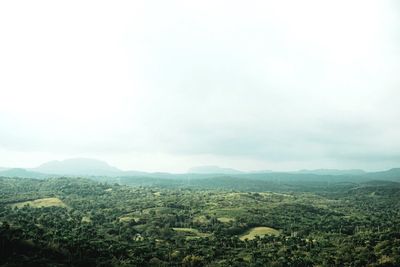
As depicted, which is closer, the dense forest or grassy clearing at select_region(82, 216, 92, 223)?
the dense forest

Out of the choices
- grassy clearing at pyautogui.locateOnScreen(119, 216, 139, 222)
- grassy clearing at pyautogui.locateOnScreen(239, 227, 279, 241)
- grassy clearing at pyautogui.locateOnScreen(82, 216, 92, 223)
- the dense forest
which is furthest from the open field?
grassy clearing at pyautogui.locateOnScreen(82, 216, 92, 223)

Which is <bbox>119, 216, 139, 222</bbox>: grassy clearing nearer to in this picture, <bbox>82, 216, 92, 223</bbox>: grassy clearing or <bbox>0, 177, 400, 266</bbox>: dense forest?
<bbox>0, 177, 400, 266</bbox>: dense forest

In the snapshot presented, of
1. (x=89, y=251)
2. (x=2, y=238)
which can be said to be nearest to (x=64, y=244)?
(x=89, y=251)

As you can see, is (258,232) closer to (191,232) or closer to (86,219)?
(191,232)

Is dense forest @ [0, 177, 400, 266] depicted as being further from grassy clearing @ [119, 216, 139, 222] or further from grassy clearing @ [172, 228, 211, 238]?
grassy clearing @ [119, 216, 139, 222]

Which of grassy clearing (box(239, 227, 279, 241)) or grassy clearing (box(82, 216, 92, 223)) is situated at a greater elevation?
grassy clearing (box(82, 216, 92, 223))

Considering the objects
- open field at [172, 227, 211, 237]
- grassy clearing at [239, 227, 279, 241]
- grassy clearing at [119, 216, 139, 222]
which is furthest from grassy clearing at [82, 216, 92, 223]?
grassy clearing at [239, 227, 279, 241]

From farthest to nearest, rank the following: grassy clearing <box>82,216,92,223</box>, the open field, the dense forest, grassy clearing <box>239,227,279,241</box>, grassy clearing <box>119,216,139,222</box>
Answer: grassy clearing <box>119,216,139,222</box>
grassy clearing <box>82,216,92,223</box>
grassy clearing <box>239,227,279,241</box>
the open field
the dense forest

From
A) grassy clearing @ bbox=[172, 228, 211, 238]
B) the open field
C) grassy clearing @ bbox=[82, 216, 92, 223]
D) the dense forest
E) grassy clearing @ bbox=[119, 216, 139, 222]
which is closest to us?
the dense forest
